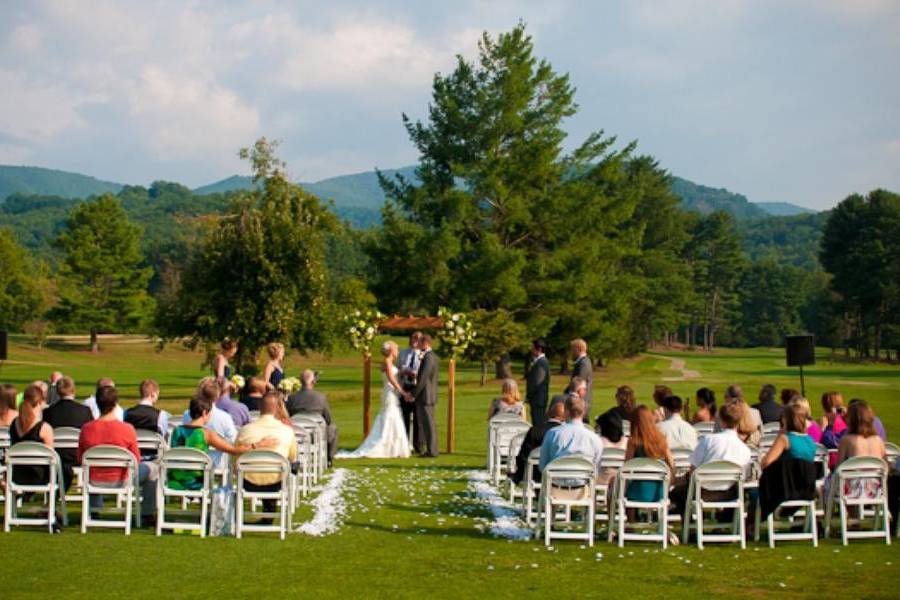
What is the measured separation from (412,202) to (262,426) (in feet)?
139

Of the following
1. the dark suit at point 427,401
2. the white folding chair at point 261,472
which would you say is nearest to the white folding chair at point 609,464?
the white folding chair at point 261,472

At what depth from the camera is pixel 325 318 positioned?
41.3 m

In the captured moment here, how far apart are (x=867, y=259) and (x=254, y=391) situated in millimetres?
82539

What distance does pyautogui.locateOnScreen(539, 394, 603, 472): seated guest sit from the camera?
37.7ft

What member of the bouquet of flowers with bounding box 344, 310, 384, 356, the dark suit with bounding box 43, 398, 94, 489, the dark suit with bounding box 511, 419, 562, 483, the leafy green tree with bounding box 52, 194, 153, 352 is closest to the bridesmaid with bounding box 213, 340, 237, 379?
the dark suit with bounding box 43, 398, 94, 489

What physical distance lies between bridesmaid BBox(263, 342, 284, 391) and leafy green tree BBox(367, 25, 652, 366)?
32.3 metres

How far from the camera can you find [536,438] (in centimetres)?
1296

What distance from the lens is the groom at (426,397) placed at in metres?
20.0

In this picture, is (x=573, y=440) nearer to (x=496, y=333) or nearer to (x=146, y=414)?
(x=146, y=414)

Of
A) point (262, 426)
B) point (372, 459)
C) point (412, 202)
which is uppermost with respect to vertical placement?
point (412, 202)

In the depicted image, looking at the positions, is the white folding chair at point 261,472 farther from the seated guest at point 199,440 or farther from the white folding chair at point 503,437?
the white folding chair at point 503,437

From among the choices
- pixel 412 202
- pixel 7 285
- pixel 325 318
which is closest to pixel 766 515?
pixel 325 318

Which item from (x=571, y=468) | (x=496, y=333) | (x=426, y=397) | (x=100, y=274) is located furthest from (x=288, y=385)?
(x=100, y=274)

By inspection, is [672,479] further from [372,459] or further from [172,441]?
[372,459]
